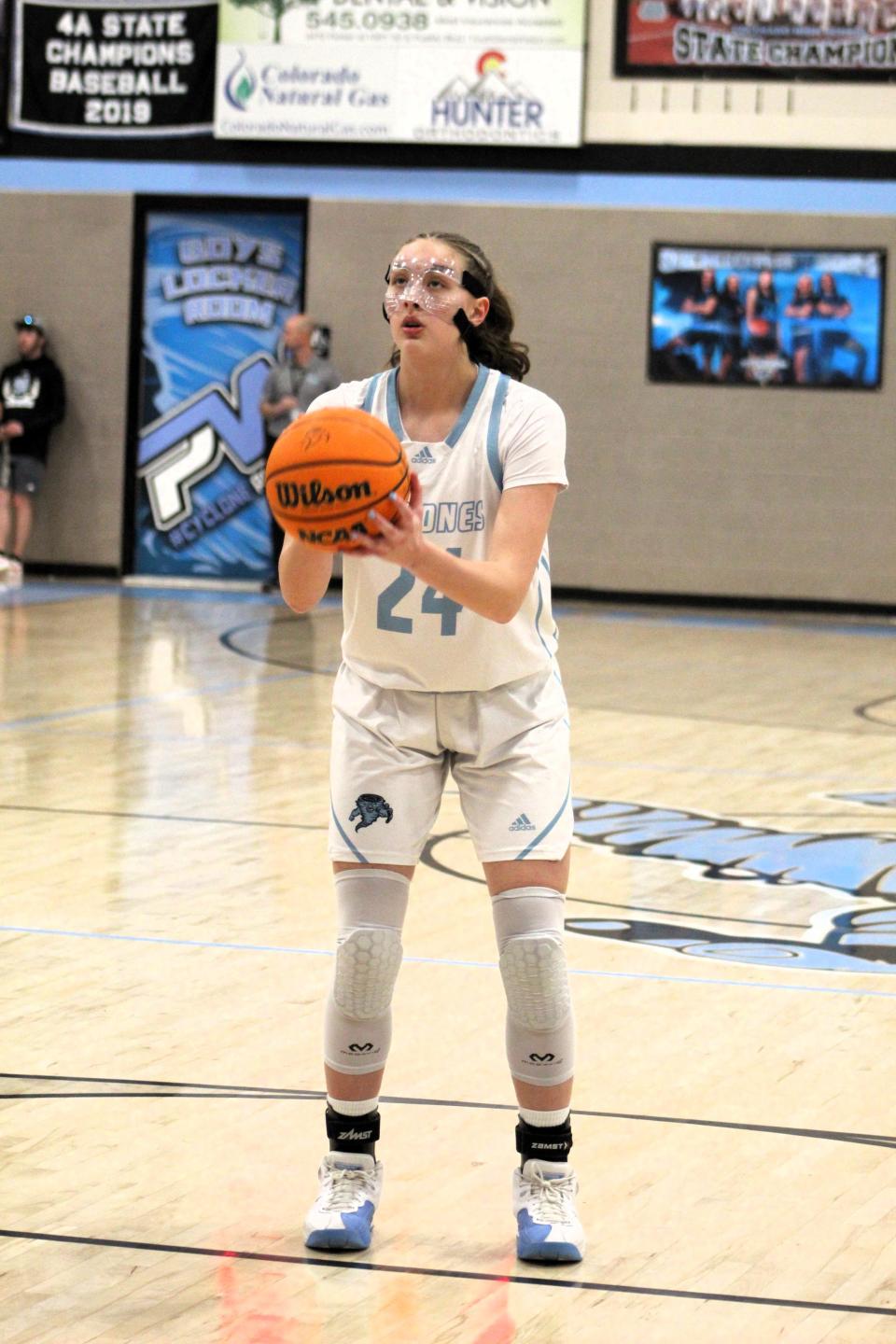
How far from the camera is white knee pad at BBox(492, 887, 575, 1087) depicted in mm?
2854

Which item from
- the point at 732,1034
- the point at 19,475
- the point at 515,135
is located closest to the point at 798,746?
the point at 732,1034

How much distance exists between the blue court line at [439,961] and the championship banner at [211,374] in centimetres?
978

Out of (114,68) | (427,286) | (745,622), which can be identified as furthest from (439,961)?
(114,68)

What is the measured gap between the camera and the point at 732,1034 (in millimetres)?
4031

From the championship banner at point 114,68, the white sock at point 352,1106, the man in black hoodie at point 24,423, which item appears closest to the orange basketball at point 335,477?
the white sock at point 352,1106

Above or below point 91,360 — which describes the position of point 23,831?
below

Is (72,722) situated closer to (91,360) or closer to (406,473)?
(406,473)

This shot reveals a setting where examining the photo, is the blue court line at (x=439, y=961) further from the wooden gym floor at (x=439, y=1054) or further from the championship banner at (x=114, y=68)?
the championship banner at (x=114, y=68)

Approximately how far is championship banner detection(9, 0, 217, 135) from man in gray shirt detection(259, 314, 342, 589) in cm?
217

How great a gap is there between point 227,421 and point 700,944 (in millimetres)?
10195

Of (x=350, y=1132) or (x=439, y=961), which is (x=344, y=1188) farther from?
(x=439, y=961)

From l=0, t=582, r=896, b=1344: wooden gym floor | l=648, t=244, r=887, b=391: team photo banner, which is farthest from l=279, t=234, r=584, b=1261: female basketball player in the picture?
l=648, t=244, r=887, b=391: team photo banner

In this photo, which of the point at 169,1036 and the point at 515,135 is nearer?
the point at 169,1036

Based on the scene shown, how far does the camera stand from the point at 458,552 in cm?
287
